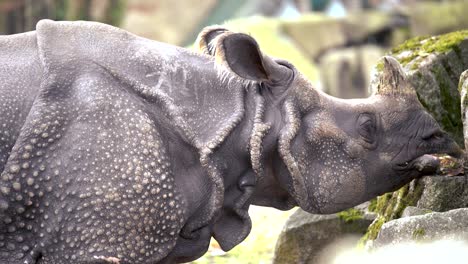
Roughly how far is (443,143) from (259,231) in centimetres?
427

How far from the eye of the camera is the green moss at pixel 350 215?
309 inches

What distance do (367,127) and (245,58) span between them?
2.92 feet

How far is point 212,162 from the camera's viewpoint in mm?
5750

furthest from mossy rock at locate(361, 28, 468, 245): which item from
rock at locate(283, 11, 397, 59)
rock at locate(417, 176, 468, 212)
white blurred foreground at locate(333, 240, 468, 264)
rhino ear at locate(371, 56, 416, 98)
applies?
rock at locate(283, 11, 397, 59)

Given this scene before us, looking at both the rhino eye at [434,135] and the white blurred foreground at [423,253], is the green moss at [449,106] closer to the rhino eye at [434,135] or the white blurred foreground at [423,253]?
the rhino eye at [434,135]

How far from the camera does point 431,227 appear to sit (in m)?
5.64

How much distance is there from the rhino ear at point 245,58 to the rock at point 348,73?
13.3 meters

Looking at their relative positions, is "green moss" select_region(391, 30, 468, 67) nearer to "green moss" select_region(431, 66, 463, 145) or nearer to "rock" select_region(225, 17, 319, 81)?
"green moss" select_region(431, 66, 463, 145)

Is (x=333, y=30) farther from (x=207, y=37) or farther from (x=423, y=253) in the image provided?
(x=423, y=253)

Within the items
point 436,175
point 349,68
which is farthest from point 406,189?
point 349,68

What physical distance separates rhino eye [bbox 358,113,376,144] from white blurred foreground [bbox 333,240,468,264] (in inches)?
28.2

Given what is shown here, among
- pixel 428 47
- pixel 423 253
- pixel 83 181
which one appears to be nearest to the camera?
pixel 83 181

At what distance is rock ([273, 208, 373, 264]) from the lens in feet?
25.8

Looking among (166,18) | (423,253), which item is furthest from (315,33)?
(423,253)
